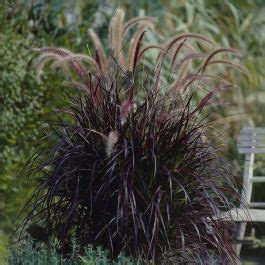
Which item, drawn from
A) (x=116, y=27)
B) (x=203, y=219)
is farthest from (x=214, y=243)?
(x=116, y=27)

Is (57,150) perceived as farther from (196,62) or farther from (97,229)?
(196,62)

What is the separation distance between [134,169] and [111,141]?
0.73ft

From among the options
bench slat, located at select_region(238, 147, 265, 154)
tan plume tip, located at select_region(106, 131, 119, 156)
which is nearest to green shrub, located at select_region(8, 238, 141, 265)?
tan plume tip, located at select_region(106, 131, 119, 156)

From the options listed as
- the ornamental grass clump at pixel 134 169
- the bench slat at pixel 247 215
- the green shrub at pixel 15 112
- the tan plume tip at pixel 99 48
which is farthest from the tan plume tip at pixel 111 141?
the green shrub at pixel 15 112

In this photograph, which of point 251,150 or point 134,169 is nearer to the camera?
point 134,169

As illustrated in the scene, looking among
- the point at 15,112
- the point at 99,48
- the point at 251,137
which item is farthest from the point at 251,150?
the point at 99,48

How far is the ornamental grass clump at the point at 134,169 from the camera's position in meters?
4.08

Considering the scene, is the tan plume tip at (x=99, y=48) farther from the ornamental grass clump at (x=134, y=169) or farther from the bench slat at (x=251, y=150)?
the bench slat at (x=251, y=150)

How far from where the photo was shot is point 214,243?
4.19m

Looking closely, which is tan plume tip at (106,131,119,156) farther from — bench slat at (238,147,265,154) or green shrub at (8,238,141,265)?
bench slat at (238,147,265,154)

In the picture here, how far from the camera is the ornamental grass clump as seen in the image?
4.08 metres

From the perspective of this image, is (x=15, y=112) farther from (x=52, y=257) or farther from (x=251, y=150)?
(x=52, y=257)

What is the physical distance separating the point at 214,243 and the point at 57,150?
940 millimetres

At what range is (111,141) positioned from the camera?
155 inches
